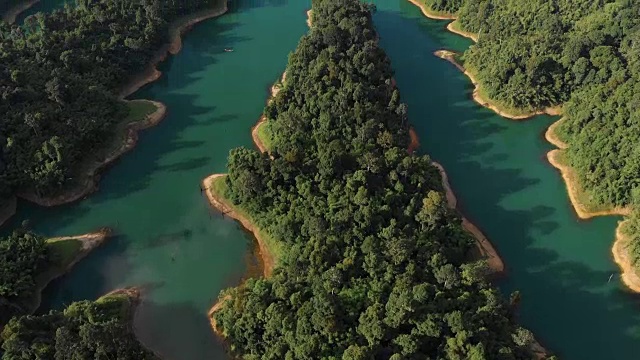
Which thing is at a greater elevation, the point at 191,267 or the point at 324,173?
the point at 324,173

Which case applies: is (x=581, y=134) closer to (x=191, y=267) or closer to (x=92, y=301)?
(x=191, y=267)

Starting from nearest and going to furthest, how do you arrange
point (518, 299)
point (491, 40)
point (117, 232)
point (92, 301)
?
1. point (518, 299)
2. point (92, 301)
3. point (117, 232)
4. point (491, 40)

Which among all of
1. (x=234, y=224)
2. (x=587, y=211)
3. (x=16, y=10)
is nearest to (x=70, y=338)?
(x=234, y=224)

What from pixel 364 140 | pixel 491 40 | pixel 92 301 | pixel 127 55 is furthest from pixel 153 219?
pixel 491 40

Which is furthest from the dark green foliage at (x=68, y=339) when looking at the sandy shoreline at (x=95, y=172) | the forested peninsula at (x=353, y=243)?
the sandy shoreline at (x=95, y=172)

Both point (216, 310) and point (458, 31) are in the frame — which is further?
point (458, 31)

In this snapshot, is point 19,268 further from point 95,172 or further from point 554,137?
point 554,137

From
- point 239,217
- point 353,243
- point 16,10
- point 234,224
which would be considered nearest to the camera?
point 353,243
